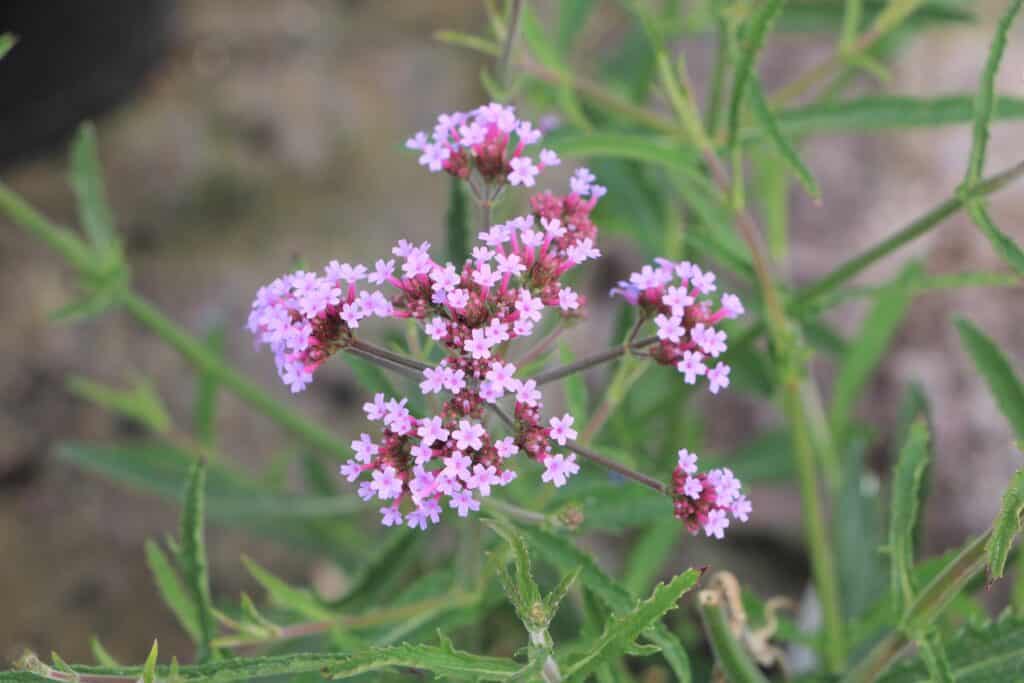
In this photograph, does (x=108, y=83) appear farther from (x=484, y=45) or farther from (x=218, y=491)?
(x=484, y=45)

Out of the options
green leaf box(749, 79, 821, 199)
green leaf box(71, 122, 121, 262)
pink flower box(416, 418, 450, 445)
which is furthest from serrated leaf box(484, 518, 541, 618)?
green leaf box(71, 122, 121, 262)

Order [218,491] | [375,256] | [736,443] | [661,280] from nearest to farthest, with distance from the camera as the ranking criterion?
[661,280] → [218,491] → [736,443] → [375,256]

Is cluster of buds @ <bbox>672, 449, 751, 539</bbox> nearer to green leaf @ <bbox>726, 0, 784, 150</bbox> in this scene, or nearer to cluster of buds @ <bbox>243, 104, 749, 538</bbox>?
cluster of buds @ <bbox>243, 104, 749, 538</bbox>

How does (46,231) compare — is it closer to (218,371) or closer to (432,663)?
(218,371)

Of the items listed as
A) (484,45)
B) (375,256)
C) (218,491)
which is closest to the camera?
(484,45)

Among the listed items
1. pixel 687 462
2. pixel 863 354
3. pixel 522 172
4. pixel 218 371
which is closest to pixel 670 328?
pixel 687 462

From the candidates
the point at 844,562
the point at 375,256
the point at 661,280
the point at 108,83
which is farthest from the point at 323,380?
the point at 661,280
